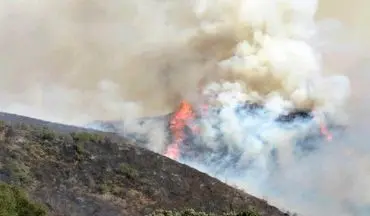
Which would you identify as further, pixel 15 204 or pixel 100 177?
pixel 100 177

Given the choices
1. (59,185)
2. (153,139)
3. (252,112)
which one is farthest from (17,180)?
(252,112)

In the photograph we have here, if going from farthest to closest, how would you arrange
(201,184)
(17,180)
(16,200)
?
(201,184) < (17,180) < (16,200)

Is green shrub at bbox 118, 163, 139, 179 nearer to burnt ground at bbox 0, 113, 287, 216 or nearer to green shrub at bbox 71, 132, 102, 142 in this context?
burnt ground at bbox 0, 113, 287, 216

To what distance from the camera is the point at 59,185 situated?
41.2 meters

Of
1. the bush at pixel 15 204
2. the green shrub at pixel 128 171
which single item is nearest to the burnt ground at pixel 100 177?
the green shrub at pixel 128 171

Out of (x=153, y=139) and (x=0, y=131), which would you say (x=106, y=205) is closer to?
(x=0, y=131)

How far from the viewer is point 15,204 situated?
77.9 ft

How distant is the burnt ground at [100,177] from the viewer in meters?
39.6

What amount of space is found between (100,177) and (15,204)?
823 inches

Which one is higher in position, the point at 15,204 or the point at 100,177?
the point at 100,177

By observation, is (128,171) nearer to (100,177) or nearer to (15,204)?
(100,177)

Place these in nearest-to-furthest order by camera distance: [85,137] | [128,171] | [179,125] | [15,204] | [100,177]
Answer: [15,204], [100,177], [128,171], [85,137], [179,125]

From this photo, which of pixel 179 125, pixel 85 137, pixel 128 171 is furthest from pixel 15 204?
pixel 179 125

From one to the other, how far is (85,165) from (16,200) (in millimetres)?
21570
